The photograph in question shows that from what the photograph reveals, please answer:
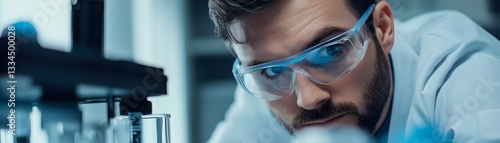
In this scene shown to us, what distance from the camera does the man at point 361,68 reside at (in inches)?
39.7

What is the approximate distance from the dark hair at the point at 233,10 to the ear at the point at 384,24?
0.01 meters

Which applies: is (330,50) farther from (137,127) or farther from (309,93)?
(137,127)

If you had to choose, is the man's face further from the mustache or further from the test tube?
the test tube

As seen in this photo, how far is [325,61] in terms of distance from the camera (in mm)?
1028

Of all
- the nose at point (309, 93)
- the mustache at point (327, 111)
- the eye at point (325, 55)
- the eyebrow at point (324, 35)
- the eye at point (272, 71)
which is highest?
the eyebrow at point (324, 35)

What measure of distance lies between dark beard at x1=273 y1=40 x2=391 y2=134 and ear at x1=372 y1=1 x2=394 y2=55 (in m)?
0.01

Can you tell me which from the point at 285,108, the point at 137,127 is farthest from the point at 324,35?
the point at 137,127

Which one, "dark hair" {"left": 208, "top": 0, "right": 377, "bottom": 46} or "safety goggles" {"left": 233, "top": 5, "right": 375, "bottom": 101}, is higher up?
"dark hair" {"left": 208, "top": 0, "right": 377, "bottom": 46}

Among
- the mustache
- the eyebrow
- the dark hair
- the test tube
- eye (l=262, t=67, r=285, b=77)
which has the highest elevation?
the dark hair

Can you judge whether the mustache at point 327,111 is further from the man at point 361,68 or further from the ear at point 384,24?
the ear at point 384,24

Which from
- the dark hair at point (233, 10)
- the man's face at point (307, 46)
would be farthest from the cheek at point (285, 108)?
the dark hair at point (233, 10)

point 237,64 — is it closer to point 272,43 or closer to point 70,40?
point 272,43

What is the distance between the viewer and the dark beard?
3.40 feet

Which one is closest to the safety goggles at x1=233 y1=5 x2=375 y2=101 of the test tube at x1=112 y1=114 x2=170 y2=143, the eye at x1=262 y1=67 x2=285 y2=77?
the eye at x1=262 y1=67 x2=285 y2=77
